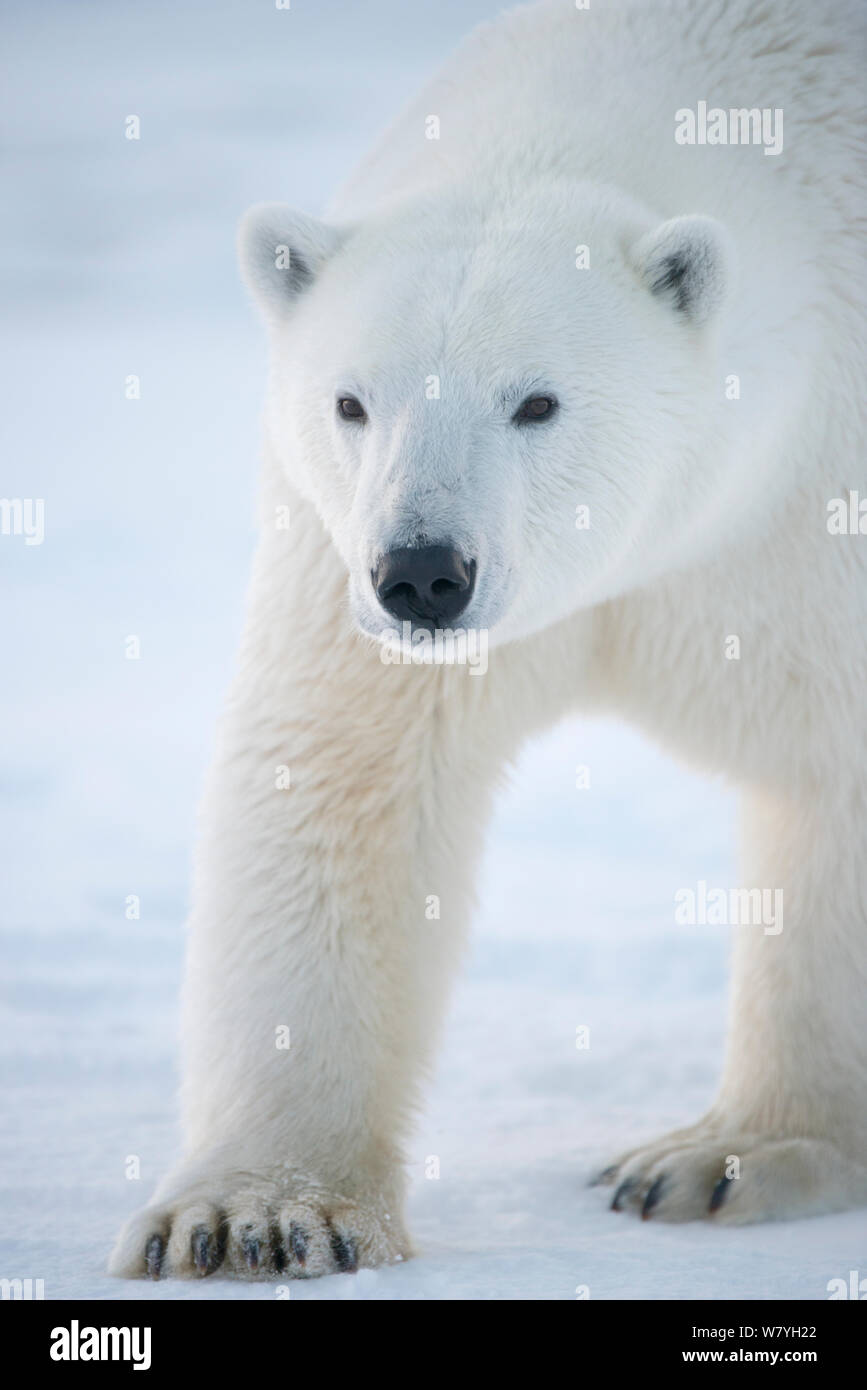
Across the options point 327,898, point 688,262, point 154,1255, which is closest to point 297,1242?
point 154,1255

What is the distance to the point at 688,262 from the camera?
11.1 ft

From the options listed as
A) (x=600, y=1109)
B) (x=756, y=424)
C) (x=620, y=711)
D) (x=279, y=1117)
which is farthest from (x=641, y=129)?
(x=600, y=1109)

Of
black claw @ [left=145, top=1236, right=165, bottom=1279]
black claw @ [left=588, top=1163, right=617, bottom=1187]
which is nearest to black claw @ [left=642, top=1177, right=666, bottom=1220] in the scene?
black claw @ [left=588, top=1163, right=617, bottom=1187]

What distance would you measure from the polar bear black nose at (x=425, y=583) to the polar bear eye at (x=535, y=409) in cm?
39

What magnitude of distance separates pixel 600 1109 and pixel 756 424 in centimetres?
239

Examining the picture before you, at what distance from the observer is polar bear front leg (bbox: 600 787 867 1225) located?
157 inches

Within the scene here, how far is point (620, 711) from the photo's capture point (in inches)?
165

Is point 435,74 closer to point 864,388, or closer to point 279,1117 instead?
point 864,388

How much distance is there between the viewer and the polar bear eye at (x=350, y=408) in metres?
3.41

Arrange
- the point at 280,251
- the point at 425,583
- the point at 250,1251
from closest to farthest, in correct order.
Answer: the point at 425,583, the point at 250,1251, the point at 280,251

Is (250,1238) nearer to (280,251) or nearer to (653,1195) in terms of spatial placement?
(653,1195)

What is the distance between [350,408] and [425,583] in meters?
0.58

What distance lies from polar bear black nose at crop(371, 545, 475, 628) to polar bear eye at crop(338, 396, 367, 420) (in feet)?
1.58

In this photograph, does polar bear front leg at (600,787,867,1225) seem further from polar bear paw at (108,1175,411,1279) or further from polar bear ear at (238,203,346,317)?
polar bear ear at (238,203,346,317)
